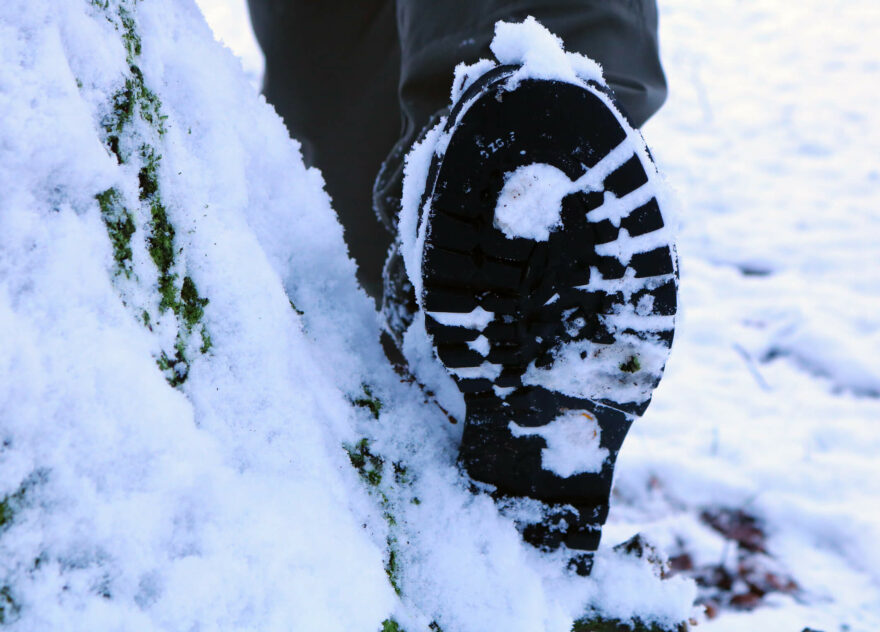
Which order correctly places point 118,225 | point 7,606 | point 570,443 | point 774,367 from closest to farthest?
point 7,606, point 118,225, point 570,443, point 774,367

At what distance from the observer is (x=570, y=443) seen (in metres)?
0.76

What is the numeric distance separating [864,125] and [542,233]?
329 centimetres

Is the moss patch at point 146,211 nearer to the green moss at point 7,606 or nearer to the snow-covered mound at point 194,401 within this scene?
the snow-covered mound at point 194,401

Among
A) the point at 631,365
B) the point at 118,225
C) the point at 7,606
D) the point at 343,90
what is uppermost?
the point at 343,90

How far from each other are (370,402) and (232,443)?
0.82 feet

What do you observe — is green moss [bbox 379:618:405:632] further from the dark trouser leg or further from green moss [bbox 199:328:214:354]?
the dark trouser leg

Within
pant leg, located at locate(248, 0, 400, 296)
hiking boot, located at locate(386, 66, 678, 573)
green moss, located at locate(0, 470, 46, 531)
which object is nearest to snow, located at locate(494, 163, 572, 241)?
hiking boot, located at locate(386, 66, 678, 573)

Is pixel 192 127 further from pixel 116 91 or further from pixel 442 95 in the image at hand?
pixel 442 95

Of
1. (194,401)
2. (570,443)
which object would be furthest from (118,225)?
(570,443)

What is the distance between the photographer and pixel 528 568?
0.73 m

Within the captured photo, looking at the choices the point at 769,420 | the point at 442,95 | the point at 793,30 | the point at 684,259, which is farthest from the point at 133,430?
the point at 793,30

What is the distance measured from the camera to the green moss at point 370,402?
782 millimetres

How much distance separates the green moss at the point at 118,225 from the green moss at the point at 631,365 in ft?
1.58

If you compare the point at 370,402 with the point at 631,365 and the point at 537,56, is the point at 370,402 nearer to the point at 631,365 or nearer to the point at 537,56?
the point at 631,365
